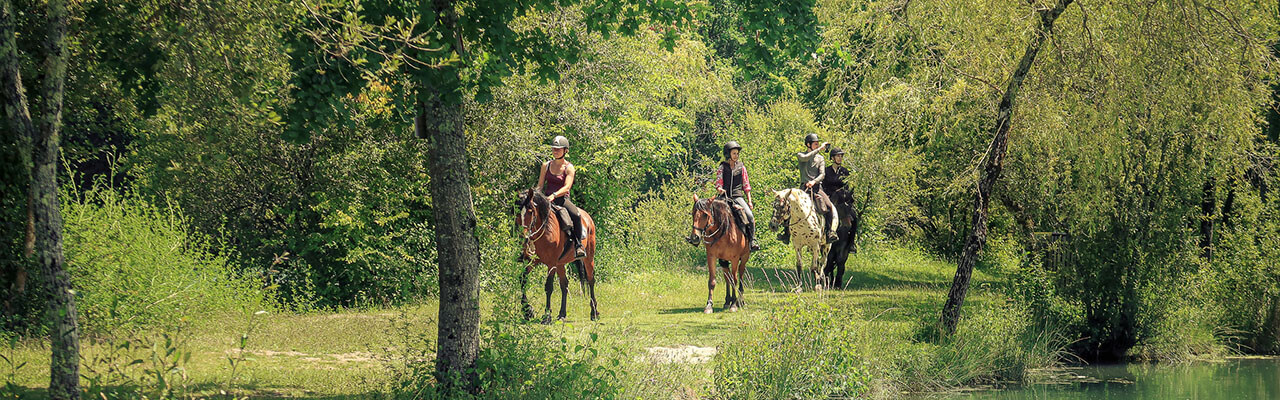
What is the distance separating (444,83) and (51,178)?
257 centimetres

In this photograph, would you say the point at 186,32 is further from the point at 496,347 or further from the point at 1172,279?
the point at 1172,279

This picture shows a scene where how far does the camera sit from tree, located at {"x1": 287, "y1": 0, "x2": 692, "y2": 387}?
765 cm

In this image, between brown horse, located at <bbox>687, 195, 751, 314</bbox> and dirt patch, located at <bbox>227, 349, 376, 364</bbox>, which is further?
brown horse, located at <bbox>687, 195, 751, 314</bbox>

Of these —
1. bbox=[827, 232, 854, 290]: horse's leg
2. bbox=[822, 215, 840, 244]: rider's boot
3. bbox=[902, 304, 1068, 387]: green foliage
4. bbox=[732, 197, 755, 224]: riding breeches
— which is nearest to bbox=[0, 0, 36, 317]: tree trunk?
bbox=[902, 304, 1068, 387]: green foliage

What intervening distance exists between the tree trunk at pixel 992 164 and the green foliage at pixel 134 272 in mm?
7855

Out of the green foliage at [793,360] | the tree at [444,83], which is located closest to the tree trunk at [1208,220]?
the green foliage at [793,360]

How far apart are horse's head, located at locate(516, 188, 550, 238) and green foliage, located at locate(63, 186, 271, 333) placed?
338cm

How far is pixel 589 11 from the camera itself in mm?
8805

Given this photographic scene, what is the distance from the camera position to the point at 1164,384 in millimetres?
12719

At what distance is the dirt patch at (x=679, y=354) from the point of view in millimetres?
10039

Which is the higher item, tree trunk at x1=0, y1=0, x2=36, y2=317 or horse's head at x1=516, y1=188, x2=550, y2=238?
tree trunk at x1=0, y1=0, x2=36, y2=317

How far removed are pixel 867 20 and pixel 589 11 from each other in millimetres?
4913

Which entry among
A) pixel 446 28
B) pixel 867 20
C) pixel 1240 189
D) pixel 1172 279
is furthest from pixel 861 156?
pixel 446 28

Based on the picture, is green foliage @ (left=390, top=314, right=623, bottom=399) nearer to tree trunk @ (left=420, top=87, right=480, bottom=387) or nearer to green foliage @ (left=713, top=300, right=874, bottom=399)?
tree trunk @ (left=420, top=87, right=480, bottom=387)
